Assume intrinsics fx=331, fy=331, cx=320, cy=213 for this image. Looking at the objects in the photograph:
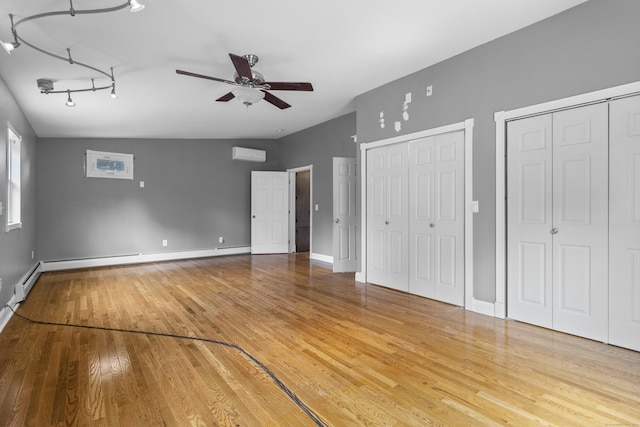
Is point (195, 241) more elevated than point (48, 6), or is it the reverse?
point (48, 6)

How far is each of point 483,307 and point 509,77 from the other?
2.39 meters

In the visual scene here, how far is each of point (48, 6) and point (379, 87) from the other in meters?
3.60

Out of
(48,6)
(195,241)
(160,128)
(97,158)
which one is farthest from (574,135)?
(97,158)

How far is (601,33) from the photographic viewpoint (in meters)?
2.74

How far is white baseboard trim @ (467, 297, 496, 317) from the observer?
346cm

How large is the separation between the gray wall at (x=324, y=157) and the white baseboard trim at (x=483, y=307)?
3.39m

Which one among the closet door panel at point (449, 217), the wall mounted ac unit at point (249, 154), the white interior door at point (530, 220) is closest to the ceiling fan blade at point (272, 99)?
the closet door panel at point (449, 217)

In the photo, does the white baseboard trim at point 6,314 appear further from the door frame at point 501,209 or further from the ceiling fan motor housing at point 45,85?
the door frame at point 501,209

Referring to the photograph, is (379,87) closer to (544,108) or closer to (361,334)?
(544,108)

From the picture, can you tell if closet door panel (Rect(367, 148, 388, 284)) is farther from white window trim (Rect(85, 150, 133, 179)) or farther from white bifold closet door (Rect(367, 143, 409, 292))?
white window trim (Rect(85, 150, 133, 179))

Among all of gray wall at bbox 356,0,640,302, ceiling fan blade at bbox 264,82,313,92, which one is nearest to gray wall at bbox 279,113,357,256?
gray wall at bbox 356,0,640,302

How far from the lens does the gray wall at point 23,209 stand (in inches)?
135

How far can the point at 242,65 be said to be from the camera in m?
2.93

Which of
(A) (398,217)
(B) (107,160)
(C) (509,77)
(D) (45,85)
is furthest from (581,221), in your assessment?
(B) (107,160)
